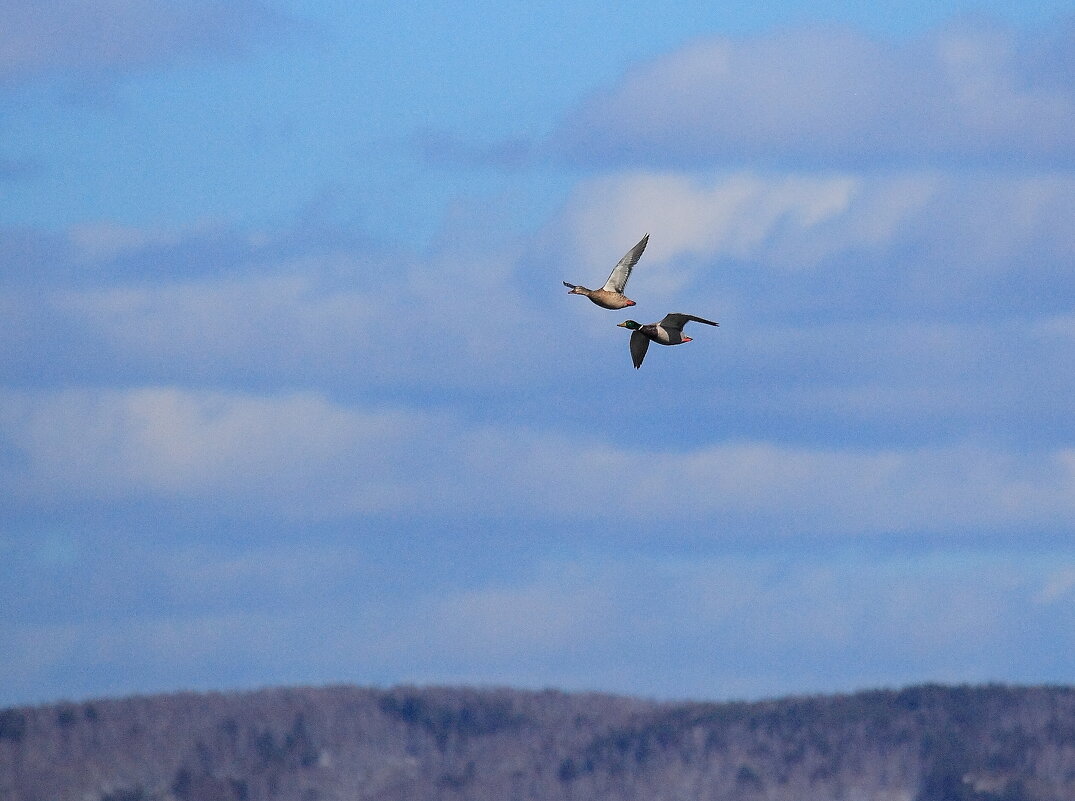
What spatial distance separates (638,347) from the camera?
110250mm

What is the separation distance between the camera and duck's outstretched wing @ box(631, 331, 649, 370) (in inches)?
4328

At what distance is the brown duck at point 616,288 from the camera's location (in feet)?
354

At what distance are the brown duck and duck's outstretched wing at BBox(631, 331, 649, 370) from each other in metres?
1.84

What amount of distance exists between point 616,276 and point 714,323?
13.0 metres

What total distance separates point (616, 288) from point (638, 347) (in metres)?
3.28

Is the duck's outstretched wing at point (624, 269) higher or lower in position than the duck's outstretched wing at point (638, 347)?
higher

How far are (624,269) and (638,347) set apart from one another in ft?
13.0

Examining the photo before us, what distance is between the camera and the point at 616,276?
359 feet

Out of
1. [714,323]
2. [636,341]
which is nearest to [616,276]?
[636,341]

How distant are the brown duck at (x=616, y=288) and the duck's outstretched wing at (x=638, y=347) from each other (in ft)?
6.03

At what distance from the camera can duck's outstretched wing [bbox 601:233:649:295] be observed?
109 meters

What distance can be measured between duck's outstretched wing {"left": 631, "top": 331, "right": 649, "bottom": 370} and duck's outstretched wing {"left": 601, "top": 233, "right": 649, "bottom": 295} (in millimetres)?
2408

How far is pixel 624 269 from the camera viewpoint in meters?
110

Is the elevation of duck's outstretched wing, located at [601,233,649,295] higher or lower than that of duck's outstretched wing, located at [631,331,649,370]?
higher
